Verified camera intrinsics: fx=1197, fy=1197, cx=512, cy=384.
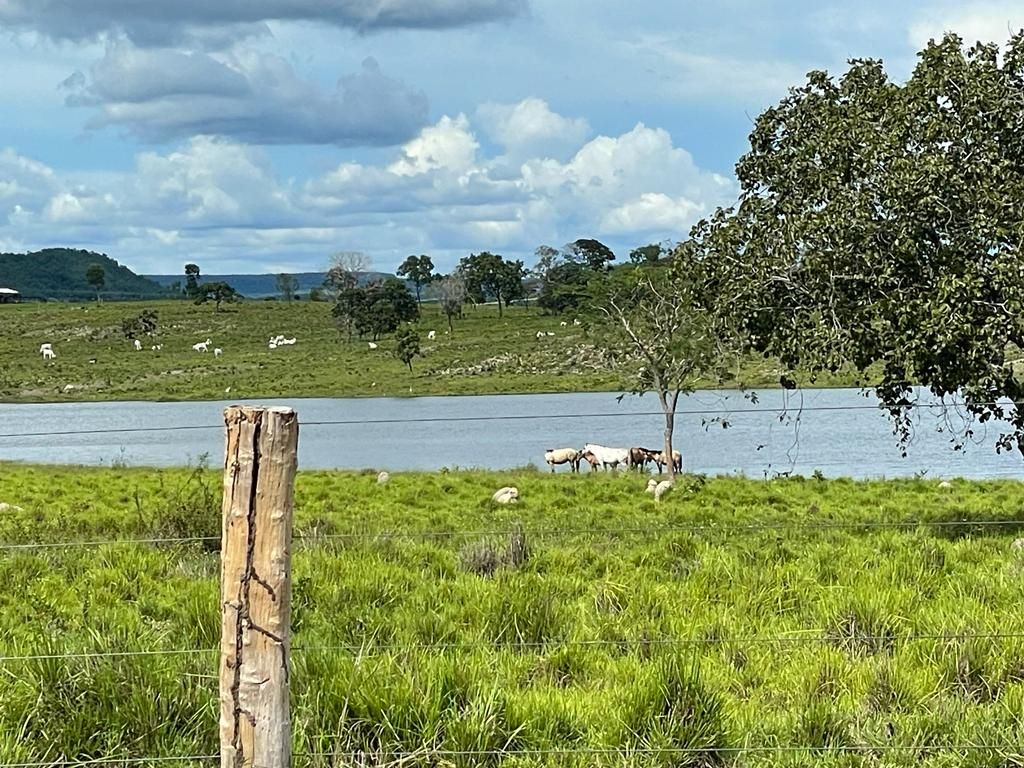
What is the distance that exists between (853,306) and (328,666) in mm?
9502

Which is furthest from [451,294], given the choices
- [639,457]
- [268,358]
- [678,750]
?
[678,750]

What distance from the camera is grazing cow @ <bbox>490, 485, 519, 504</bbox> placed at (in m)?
23.2

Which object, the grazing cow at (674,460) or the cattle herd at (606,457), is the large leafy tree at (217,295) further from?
the grazing cow at (674,460)

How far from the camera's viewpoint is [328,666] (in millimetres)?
6418

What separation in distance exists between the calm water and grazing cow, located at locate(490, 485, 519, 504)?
2593 millimetres

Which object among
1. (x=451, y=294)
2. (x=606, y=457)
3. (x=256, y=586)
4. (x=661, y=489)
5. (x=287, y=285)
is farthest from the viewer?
(x=287, y=285)

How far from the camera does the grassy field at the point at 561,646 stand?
5809 mm

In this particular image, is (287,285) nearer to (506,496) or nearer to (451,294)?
(451,294)

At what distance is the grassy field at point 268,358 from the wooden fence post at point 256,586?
4311cm

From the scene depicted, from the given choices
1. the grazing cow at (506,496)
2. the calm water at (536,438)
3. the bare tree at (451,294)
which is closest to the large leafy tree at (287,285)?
the bare tree at (451,294)

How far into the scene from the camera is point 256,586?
15.4ft

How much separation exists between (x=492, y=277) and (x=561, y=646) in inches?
5321

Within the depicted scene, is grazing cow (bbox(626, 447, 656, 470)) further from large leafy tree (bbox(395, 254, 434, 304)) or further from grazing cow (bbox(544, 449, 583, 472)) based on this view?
large leafy tree (bbox(395, 254, 434, 304))

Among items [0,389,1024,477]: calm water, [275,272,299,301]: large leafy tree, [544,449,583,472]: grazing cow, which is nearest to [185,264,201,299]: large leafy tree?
[275,272,299,301]: large leafy tree
